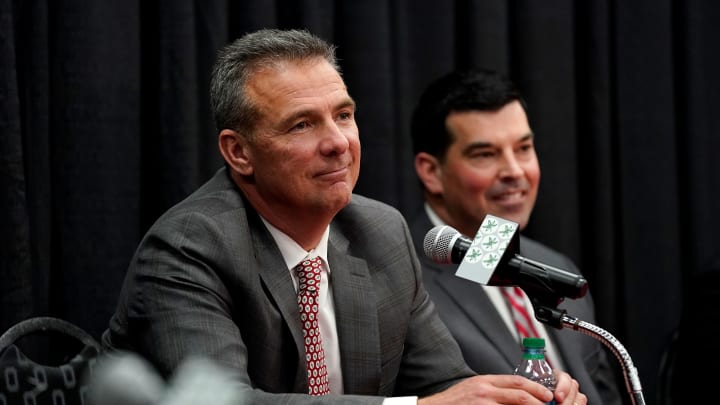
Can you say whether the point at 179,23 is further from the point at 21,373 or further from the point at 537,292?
the point at 537,292

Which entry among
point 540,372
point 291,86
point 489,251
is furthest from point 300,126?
point 540,372

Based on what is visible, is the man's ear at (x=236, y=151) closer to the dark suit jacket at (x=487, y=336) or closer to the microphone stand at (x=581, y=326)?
the microphone stand at (x=581, y=326)

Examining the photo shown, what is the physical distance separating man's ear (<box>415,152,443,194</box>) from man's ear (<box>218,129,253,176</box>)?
3.25 ft

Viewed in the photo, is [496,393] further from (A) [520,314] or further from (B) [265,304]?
(A) [520,314]

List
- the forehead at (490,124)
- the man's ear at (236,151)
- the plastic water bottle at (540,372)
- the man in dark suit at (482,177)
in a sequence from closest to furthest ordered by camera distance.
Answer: the plastic water bottle at (540,372) < the man's ear at (236,151) < the man in dark suit at (482,177) < the forehead at (490,124)

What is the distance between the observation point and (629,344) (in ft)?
10.8

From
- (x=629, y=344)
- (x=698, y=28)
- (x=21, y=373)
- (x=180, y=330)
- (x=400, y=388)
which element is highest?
(x=698, y=28)

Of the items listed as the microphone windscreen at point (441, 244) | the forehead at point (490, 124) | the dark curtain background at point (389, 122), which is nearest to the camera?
the microphone windscreen at point (441, 244)

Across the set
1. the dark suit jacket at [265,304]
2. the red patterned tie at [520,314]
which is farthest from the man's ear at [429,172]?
the dark suit jacket at [265,304]

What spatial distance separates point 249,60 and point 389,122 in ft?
3.53

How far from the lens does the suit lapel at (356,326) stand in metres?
1.79

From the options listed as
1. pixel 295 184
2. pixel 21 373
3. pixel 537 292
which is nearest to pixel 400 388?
pixel 295 184

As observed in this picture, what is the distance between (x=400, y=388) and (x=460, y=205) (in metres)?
0.84

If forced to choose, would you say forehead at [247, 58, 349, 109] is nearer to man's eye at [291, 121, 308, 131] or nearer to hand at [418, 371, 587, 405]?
man's eye at [291, 121, 308, 131]
